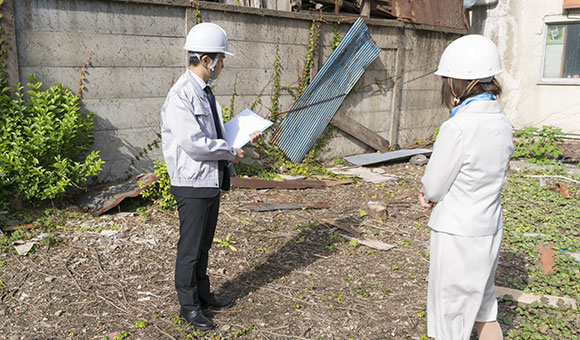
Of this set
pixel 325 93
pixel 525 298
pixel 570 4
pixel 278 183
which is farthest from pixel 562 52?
pixel 525 298

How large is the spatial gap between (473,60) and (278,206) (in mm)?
4239

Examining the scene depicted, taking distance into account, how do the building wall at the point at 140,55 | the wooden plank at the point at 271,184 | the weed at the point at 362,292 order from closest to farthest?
the weed at the point at 362,292
the building wall at the point at 140,55
the wooden plank at the point at 271,184

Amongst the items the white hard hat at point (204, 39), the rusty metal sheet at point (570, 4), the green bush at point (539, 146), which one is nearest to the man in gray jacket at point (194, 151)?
the white hard hat at point (204, 39)

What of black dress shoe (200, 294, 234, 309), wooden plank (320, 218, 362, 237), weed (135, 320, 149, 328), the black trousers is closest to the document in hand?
the black trousers

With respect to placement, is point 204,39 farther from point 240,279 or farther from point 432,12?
point 432,12

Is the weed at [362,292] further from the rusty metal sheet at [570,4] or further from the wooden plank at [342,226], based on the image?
the rusty metal sheet at [570,4]

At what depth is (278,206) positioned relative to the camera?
6.43 m

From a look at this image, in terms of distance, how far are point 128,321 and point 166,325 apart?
31 centimetres

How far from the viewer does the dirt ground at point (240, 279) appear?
366 centimetres

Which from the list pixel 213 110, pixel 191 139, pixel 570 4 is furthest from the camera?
pixel 570 4

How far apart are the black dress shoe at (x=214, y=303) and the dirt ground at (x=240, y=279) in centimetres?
6

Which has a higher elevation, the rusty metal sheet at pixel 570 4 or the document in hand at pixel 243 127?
the rusty metal sheet at pixel 570 4

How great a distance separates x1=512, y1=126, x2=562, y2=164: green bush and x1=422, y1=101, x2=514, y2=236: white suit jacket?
27.8 ft

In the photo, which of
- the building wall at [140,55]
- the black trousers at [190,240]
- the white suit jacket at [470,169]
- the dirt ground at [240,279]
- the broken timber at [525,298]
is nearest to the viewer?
the white suit jacket at [470,169]
